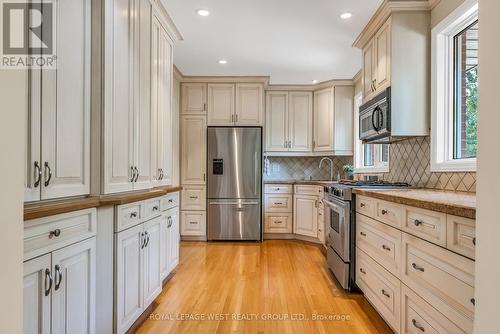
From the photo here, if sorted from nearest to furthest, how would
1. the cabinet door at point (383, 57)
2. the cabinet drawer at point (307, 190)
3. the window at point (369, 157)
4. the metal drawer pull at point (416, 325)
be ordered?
the metal drawer pull at point (416, 325) < the cabinet door at point (383, 57) < the window at point (369, 157) < the cabinet drawer at point (307, 190)

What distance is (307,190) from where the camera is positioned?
475 cm

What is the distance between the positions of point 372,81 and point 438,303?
225 cm

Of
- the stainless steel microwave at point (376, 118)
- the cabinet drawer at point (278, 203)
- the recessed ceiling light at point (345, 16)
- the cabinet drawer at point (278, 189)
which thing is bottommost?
A: the cabinet drawer at point (278, 203)

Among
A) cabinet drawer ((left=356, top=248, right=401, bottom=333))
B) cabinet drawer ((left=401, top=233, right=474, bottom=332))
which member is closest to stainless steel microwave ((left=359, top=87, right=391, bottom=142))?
cabinet drawer ((left=356, top=248, right=401, bottom=333))

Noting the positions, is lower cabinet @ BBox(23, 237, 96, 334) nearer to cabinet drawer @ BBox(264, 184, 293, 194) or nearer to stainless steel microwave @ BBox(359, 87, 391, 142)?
stainless steel microwave @ BBox(359, 87, 391, 142)

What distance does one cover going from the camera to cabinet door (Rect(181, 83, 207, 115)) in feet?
15.6

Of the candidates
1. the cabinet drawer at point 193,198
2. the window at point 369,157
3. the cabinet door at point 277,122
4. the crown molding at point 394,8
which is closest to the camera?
the crown molding at point 394,8

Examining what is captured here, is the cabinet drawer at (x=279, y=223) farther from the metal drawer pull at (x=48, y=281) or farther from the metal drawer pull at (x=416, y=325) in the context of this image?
the metal drawer pull at (x=48, y=281)

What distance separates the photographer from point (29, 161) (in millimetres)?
1161

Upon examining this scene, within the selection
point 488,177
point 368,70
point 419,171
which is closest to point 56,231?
point 488,177

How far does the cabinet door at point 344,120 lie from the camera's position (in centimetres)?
485

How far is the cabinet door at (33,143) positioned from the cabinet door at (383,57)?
2539mm

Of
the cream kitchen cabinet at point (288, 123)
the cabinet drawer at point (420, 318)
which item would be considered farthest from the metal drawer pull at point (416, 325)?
the cream kitchen cabinet at point (288, 123)

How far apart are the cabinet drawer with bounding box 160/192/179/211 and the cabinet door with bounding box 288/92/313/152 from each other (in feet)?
8.53
